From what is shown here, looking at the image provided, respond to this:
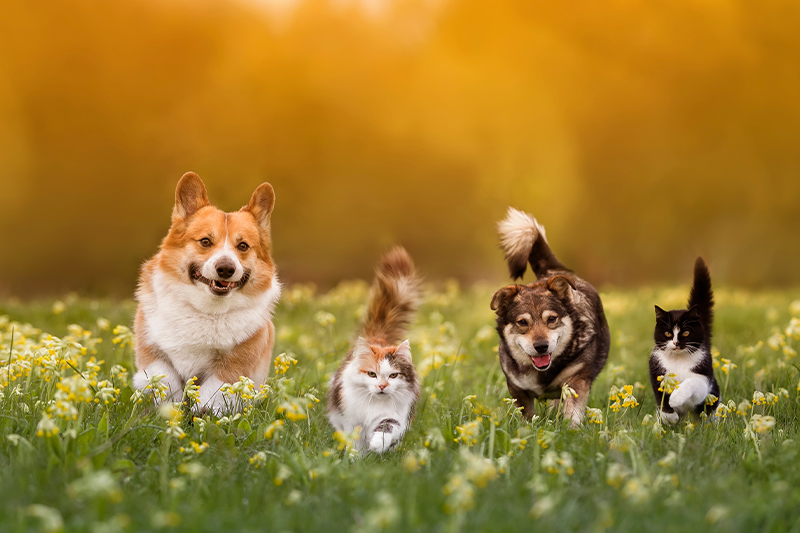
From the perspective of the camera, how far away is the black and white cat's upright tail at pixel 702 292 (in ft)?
14.2

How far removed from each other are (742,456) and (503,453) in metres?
1.21

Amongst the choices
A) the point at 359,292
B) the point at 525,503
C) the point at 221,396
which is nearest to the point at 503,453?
the point at 525,503

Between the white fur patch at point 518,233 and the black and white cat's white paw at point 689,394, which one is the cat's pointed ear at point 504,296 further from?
the black and white cat's white paw at point 689,394

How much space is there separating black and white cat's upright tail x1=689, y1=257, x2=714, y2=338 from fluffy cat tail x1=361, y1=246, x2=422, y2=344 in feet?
6.12

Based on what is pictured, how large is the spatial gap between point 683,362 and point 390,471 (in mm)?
2141

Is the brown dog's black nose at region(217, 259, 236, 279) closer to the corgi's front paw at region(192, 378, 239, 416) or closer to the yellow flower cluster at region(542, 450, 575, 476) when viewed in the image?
the corgi's front paw at region(192, 378, 239, 416)

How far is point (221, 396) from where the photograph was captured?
4.05 metres

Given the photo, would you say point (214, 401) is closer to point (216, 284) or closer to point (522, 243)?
point (216, 284)

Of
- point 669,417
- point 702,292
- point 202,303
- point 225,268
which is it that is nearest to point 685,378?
point 669,417

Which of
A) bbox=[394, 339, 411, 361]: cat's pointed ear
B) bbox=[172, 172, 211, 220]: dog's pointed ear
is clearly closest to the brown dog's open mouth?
bbox=[394, 339, 411, 361]: cat's pointed ear

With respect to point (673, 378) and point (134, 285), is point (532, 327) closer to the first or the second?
point (673, 378)

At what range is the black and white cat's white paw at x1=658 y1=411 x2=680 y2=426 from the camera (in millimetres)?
4059

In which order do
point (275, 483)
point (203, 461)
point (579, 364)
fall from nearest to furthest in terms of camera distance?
point (275, 483), point (203, 461), point (579, 364)

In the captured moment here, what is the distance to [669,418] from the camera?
13.3ft
